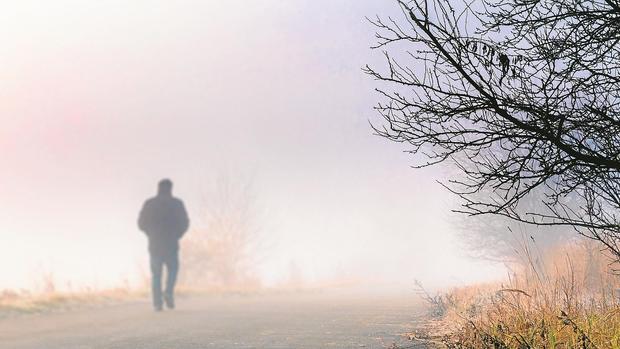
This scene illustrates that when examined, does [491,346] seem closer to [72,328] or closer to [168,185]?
[72,328]

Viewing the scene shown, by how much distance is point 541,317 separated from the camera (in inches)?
172

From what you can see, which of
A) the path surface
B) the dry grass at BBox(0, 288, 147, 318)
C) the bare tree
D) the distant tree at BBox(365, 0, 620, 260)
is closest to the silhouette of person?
the path surface

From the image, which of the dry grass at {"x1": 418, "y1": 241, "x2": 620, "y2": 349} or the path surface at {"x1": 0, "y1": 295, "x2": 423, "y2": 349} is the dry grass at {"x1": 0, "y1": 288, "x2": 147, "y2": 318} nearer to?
the path surface at {"x1": 0, "y1": 295, "x2": 423, "y2": 349}

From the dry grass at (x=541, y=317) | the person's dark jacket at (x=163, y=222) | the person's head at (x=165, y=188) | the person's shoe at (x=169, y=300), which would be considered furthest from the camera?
the person's head at (x=165, y=188)

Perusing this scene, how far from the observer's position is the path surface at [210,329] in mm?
5719

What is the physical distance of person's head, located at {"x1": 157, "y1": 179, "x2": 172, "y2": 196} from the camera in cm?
1155

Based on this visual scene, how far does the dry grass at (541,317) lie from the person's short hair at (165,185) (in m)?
6.56

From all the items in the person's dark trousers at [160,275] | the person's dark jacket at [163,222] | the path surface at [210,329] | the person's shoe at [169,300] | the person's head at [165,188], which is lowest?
the path surface at [210,329]

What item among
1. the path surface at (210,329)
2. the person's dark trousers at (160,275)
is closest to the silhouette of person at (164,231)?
the person's dark trousers at (160,275)

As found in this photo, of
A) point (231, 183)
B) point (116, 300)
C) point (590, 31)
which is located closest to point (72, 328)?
point (116, 300)

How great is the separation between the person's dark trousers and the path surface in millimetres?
748

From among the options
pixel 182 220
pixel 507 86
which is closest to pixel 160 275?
pixel 182 220

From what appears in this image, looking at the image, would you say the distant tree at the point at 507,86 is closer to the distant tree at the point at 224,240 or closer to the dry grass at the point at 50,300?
the dry grass at the point at 50,300

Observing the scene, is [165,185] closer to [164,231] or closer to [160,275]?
[164,231]
